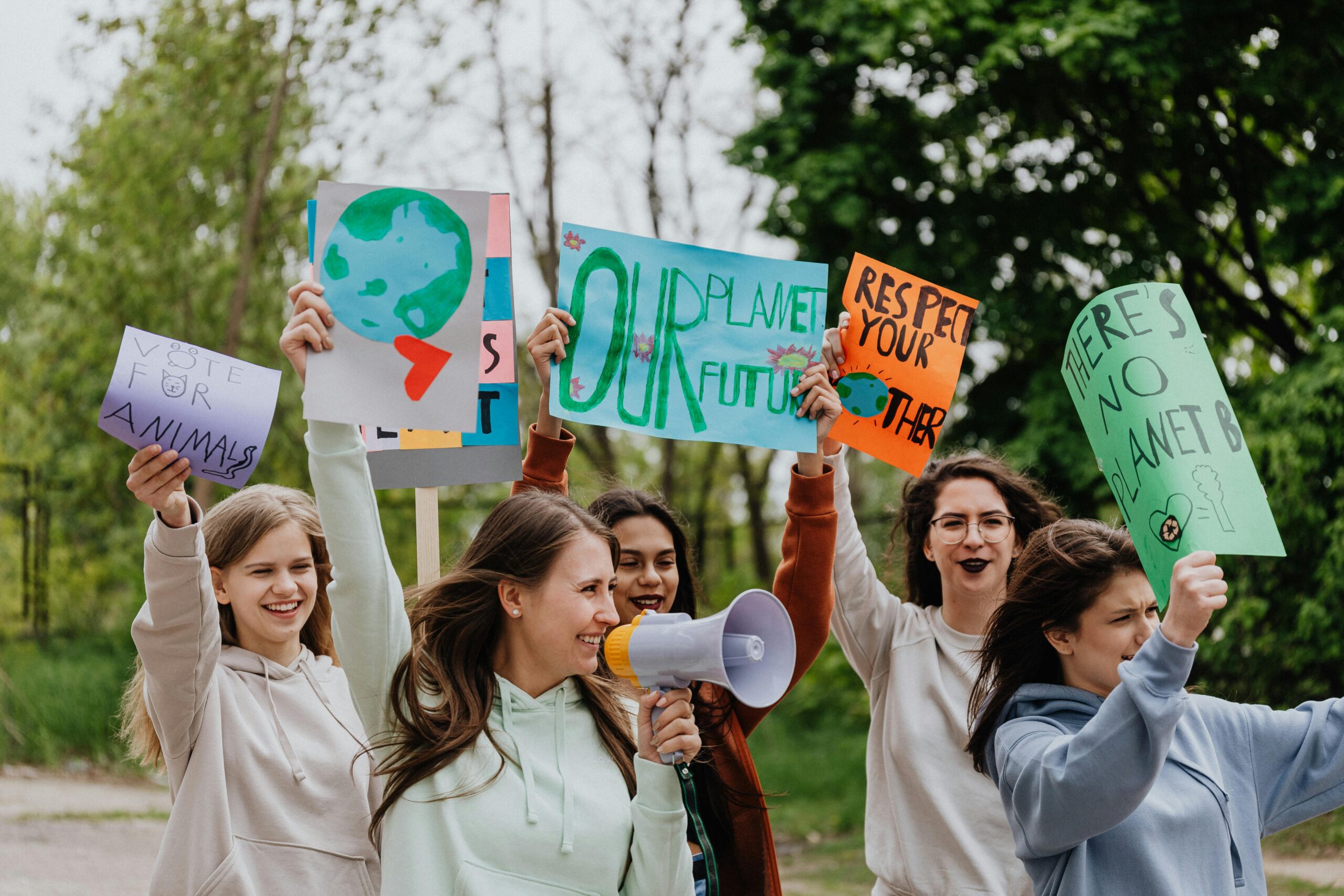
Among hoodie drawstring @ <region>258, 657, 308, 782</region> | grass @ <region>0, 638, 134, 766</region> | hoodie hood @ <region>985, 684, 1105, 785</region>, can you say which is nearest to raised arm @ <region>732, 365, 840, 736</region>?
hoodie hood @ <region>985, 684, 1105, 785</region>

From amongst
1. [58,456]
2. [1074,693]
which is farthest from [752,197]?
[1074,693]

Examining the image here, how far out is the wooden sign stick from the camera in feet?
10.8

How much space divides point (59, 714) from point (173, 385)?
882 cm

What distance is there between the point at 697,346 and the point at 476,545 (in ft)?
2.91

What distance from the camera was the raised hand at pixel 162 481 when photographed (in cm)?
254

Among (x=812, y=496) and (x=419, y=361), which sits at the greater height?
(x=419, y=361)

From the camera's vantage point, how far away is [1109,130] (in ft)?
30.6

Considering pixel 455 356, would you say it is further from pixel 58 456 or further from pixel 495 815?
pixel 58 456

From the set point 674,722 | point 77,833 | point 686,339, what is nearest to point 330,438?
point 674,722

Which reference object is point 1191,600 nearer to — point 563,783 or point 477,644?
point 563,783

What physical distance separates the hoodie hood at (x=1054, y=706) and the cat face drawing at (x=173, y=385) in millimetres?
1843

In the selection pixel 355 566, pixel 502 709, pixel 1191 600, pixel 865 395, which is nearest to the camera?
pixel 1191 600

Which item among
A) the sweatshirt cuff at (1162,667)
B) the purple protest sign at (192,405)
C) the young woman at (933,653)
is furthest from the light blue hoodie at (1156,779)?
the purple protest sign at (192,405)

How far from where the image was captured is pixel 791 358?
322 cm
